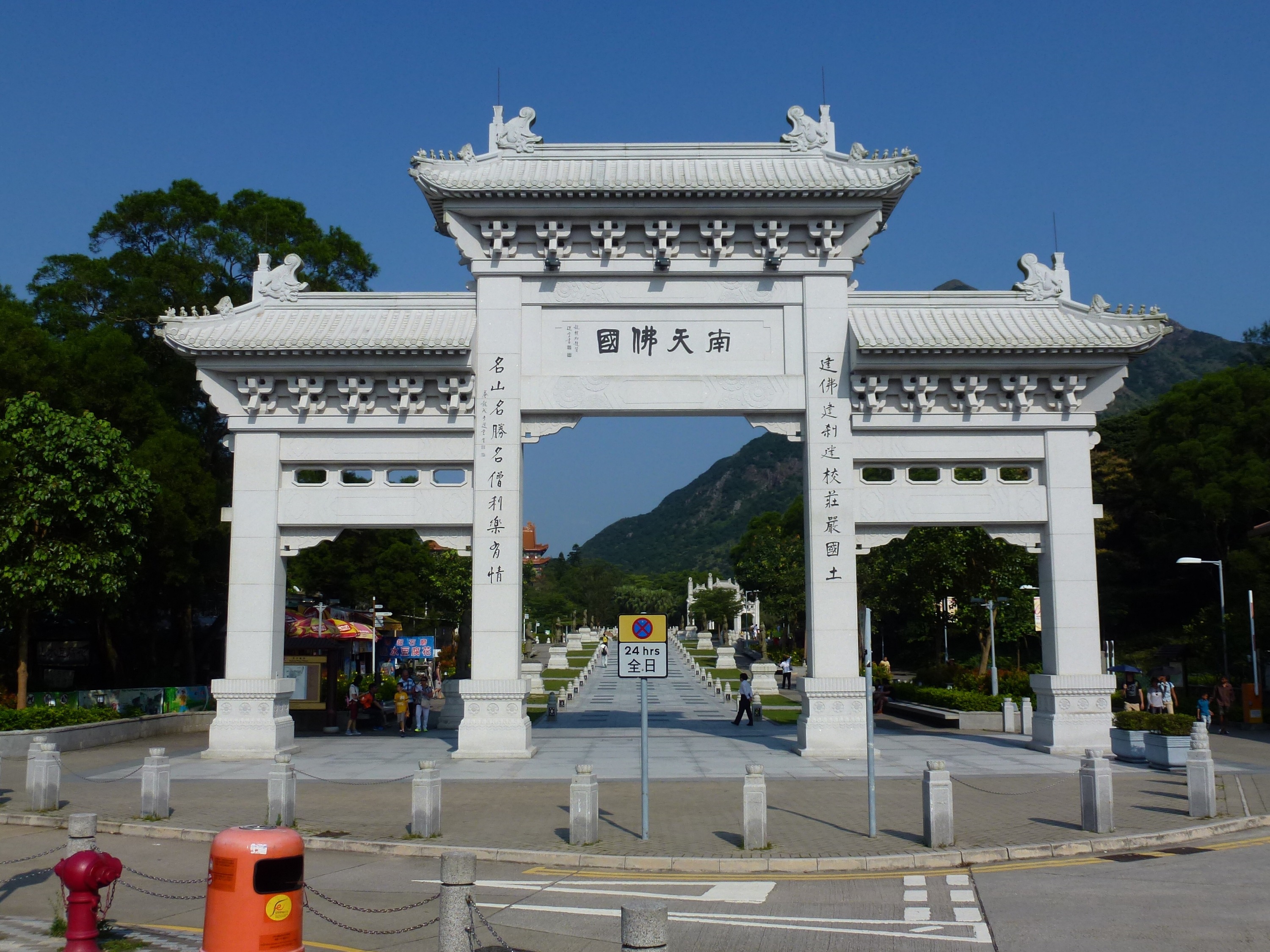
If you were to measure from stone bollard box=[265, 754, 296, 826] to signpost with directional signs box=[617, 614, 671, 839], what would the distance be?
4.55m

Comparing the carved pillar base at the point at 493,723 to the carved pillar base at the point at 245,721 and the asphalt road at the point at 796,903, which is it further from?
the asphalt road at the point at 796,903


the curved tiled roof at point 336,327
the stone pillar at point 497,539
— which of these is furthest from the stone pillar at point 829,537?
the curved tiled roof at point 336,327

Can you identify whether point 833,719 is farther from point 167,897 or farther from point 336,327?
point 167,897

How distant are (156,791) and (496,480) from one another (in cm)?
951

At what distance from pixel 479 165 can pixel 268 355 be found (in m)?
6.21

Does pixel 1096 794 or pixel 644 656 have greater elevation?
pixel 644 656

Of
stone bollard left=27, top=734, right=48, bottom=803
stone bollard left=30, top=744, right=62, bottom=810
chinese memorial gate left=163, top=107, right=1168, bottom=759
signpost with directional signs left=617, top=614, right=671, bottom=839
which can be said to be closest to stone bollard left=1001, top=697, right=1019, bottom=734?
chinese memorial gate left=163, top=107, right=1168, bottom=759

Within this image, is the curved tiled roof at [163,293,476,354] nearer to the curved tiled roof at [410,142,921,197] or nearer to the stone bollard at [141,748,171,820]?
the curved tiled roof at [410,142,921,197]

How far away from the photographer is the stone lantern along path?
3219 centimetres

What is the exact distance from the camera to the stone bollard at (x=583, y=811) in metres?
12.9

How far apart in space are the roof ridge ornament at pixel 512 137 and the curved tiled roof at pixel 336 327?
369 centimetres

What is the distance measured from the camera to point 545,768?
20297mm

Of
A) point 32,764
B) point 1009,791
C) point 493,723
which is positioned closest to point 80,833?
point 32,764

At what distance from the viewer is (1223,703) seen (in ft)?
93.4
